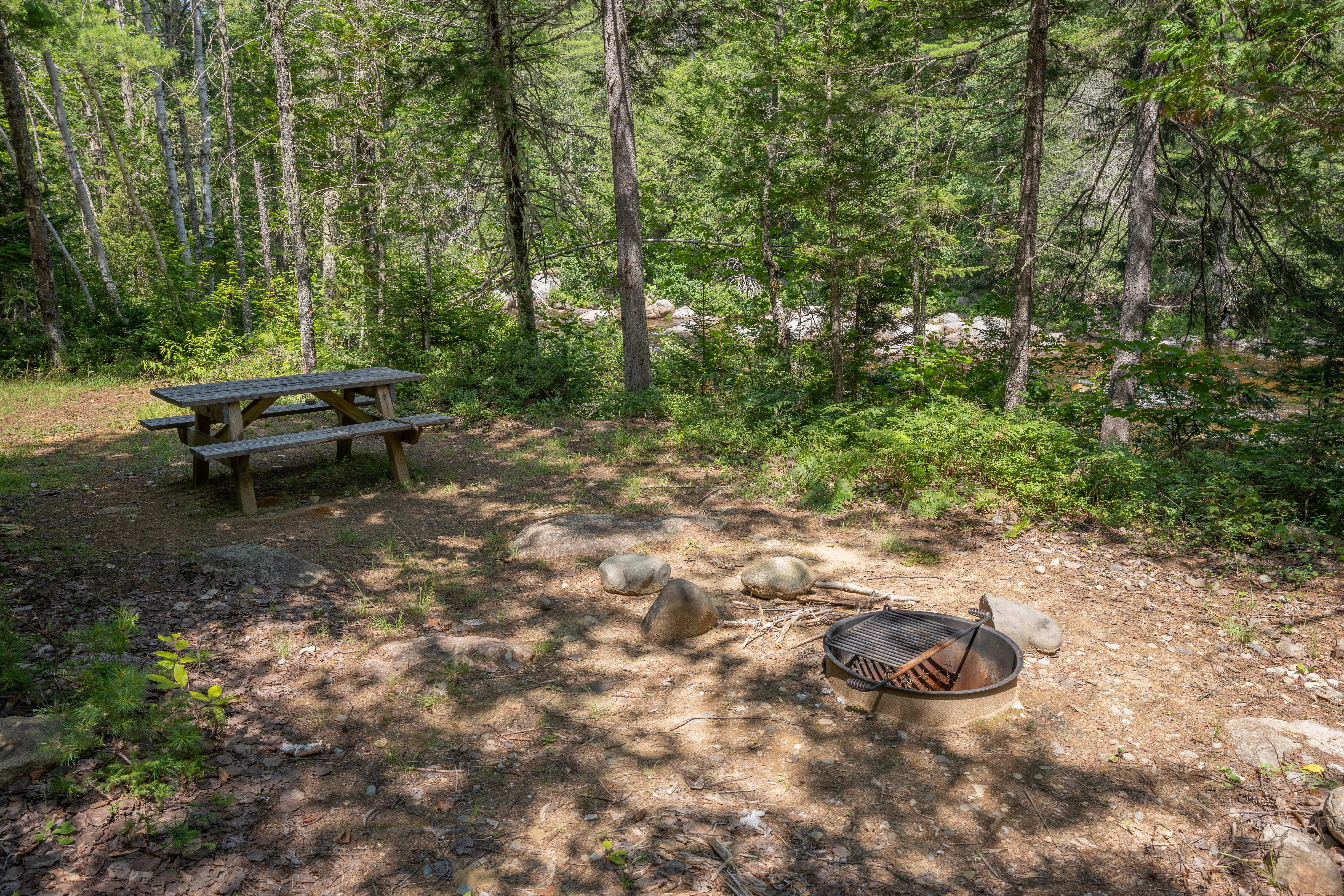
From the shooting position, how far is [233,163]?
17500mm

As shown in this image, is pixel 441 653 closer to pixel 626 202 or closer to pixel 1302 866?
pixel 1302 866

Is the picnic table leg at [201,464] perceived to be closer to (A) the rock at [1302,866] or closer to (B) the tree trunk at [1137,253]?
(A) the rock at [1302,866]

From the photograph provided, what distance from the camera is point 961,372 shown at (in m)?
9.10

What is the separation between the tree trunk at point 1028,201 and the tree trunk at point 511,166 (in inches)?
187

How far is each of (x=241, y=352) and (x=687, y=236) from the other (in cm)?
867

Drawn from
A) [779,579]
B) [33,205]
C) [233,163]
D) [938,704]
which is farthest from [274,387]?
[233,163]

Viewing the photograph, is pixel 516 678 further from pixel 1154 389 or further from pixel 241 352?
pixel 241 352

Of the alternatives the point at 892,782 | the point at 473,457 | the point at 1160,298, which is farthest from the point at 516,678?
the point at 1160,298

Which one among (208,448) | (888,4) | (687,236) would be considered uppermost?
(888,4)

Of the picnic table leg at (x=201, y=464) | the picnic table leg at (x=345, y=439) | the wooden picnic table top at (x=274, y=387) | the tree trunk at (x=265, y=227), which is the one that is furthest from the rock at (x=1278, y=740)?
the tree trunk at (x=265, y=227)

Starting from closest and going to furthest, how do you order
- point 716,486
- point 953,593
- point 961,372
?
1. point 953,593
2. point 716,486
3. point 961,372

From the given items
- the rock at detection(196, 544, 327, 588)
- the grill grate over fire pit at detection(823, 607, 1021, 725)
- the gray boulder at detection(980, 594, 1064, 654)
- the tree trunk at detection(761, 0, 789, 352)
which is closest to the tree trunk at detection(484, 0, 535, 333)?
the tree trunk at detection(761, 0, 789, 352)

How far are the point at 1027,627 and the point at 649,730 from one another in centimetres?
224

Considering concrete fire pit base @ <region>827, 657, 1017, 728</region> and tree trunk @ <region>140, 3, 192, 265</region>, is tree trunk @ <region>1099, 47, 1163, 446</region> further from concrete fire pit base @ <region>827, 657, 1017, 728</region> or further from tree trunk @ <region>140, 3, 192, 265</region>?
tree trunk @ <region>140, 3, 192, 265</region>
